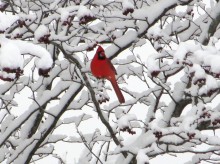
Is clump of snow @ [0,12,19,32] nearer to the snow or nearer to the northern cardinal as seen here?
the snow

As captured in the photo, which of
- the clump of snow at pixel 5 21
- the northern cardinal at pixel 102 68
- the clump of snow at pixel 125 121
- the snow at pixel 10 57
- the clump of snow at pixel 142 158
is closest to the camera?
the snow at pixel 10 57

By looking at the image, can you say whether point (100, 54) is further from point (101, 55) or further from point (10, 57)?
point (10, 57)

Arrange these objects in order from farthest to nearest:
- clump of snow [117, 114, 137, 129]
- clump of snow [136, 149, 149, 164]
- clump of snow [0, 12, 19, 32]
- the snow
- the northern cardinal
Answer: the northern cardinal → clump of snow [117, 114, 137, 129] → clump of snow [136, 149, 149, 164] → clump of snow [0, 12, 19, 32] → the snow

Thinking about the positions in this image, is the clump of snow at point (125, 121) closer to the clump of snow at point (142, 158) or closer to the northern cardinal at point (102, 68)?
the clump of snow at point (142, 158)

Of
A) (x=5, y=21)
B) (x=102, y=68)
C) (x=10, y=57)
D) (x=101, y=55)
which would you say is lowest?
(x=10, y=57)

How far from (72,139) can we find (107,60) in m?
2.15

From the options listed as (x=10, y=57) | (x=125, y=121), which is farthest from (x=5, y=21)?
(x=125, y=121)

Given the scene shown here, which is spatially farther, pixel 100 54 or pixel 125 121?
pixel 100 54

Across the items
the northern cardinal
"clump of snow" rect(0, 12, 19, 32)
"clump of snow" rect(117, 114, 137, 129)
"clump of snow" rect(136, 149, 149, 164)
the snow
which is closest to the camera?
the snow

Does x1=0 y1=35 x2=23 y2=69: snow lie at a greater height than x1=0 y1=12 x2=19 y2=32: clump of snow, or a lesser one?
lesser

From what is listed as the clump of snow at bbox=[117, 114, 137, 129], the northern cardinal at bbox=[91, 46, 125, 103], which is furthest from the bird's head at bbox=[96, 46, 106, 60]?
the clump of snow at bbox=[117, 114, 137, 129]

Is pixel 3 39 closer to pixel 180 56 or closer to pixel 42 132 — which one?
pixel 180 56

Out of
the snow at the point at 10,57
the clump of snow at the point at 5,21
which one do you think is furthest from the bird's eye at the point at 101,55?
the snow at the point at 10,57

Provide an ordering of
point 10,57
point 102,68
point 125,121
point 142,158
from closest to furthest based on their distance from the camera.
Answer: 1. point 10,57
2. point 142,158
3. point 125,121
4. point 102,68
